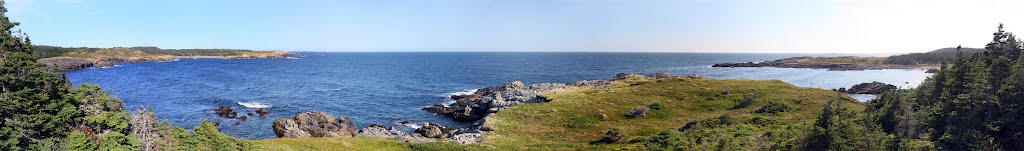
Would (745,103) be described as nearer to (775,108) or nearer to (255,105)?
(775,108)

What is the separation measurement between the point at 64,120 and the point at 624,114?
63.6 metres

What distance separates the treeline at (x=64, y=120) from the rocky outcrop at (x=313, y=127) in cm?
2703

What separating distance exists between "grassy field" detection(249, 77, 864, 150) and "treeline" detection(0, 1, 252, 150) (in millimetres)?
8275

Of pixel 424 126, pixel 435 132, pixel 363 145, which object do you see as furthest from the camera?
pixel 424 126

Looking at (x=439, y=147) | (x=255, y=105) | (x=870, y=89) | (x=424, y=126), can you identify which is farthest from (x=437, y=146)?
(x=870, y=89)

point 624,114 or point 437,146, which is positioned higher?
point 624,114

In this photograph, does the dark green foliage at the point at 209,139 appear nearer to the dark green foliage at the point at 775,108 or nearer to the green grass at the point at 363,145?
the green grass at the point at 363,145

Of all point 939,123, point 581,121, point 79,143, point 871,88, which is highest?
point 939,123

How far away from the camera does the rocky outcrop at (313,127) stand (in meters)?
66.2

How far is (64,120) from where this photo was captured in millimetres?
36344

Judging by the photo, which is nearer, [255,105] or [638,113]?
[638,113]

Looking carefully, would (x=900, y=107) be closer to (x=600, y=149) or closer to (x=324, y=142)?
(x=600, y=149)

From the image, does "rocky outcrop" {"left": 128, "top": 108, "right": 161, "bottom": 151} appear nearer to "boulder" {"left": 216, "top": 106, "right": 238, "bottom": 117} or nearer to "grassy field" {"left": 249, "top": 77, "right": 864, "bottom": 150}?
"grassy field" {"left": 249, "top": 77, "right": 864, "bottom": 150}

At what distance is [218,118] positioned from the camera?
268 ft
